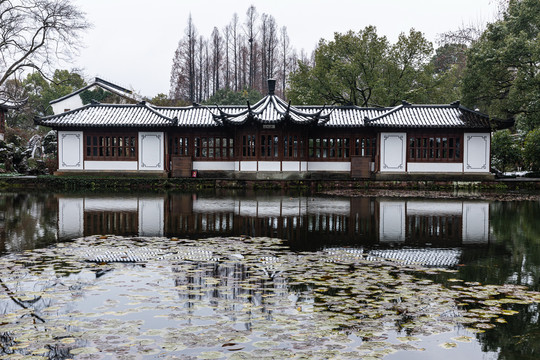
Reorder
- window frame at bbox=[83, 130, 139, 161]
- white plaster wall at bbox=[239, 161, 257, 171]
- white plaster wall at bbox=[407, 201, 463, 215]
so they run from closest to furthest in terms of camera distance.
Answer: white plaster wall at bbox=[407, 201, 463, 215]
white plaster wall at bbox=[239, 161, 257, 171]
window frame at bbox=[83, 130, 139, 161]

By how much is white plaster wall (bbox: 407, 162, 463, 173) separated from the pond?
1701 cm

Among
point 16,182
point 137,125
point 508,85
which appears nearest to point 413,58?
point 508,85

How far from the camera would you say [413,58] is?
33562 millimetres

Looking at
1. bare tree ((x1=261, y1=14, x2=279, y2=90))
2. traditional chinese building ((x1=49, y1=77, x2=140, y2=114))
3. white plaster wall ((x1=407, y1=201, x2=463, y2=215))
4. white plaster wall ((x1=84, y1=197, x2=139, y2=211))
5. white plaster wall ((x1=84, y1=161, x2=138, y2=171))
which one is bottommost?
white plaster wall ((x1=84, y1=197, x2=139, y2=211))

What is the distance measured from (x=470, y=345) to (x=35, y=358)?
3.13 meters

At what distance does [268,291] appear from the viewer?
511 cm

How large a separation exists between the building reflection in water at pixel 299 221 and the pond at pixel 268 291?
10 cm

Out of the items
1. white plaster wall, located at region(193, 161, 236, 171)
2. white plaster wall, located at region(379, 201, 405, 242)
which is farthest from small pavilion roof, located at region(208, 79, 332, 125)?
white plaster wall, located at region(379, 201, 405, 242)

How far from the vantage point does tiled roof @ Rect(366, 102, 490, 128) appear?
86.4 ft

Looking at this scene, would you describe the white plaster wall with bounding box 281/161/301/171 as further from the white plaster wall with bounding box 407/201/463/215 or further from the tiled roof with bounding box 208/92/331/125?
the white plaster wall with bounding box 407/201/463/215

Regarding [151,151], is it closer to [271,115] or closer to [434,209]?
[271,115]

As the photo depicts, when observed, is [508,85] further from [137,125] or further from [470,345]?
[470,345]

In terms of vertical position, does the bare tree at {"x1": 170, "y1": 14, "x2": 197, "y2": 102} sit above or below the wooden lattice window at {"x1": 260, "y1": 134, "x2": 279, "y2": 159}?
above

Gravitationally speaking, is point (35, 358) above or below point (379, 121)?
below
